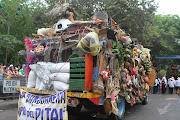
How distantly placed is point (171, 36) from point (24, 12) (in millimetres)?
17270

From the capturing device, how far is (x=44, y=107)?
4.41 metres

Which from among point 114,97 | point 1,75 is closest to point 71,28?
point 114,97

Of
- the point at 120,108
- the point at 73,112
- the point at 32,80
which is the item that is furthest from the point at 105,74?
the point at 73,112

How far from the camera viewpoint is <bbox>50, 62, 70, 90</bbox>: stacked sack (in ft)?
16.1

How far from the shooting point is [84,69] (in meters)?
4.59

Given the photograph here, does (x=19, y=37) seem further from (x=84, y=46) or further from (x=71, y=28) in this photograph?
(x=84, y=46)

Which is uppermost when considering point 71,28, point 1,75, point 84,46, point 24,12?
point 24,12

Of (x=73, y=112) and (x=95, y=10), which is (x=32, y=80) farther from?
(x=95, y=10)

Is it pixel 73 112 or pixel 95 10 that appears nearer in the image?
pixel 73 112

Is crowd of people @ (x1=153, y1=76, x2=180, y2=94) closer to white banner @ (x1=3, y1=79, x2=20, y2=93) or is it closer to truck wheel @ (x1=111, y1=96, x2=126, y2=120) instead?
truck wheel @ (x1=111, y1=96, x2=126, y2=120)

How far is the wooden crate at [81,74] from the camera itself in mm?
4582

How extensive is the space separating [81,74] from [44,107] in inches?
48.1

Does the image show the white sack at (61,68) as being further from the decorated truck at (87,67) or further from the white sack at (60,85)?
the white sack at (60,85)

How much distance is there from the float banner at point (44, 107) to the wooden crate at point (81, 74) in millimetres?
522
